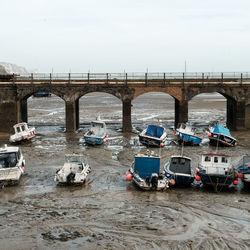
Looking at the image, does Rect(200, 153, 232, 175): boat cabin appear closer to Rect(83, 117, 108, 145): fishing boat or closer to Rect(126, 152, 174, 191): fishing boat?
Rect(126, 152, 174, 191): fishing boat

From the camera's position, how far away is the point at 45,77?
155ft

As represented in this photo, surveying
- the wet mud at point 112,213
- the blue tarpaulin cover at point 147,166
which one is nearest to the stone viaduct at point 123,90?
the wet mud at point 112,213

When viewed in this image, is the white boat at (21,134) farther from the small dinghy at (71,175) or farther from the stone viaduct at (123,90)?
the small dinghy at (71,175)

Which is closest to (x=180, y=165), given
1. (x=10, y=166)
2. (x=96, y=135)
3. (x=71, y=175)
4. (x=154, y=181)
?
(x=154, y=181)

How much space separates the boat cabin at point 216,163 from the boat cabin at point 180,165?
3.14 ft

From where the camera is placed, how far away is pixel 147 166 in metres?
25.4

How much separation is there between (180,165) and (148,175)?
2.58 m

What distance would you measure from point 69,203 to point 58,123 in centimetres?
3232

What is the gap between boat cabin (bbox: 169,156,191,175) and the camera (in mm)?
25984

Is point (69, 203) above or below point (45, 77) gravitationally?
below

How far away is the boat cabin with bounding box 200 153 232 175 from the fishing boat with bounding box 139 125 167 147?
9279mm

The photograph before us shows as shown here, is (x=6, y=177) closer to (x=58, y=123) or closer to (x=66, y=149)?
(x=66, y=149)

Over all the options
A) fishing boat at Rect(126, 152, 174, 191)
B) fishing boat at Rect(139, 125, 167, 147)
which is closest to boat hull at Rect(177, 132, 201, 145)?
fishing boat at Rect(139, 125, 167, 147)

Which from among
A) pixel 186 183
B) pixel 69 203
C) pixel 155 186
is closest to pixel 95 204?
pixel 69 203
